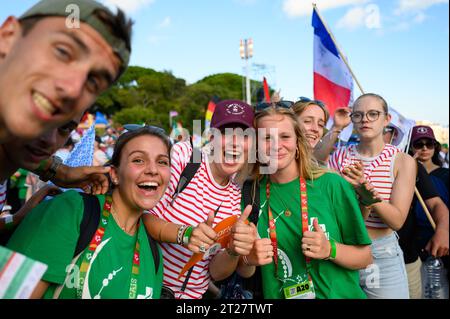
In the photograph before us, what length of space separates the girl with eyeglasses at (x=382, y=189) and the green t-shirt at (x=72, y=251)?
1814 millimetres

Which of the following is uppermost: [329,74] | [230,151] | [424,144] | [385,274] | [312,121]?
[329,74]

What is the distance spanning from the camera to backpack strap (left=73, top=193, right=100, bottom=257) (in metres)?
1.71

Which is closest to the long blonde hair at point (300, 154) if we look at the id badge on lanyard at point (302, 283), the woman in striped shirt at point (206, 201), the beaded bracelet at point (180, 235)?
the woman in striped shirt at point (206, 201)

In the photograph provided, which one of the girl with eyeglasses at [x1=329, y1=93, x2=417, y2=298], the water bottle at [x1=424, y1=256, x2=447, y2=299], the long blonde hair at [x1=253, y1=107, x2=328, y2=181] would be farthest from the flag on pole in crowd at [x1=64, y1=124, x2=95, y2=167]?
the water bottle at [x1=424, y1=256, x2=447, y2=299]

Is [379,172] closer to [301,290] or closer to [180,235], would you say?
[301,290]

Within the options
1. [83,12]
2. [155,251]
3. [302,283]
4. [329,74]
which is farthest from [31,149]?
[329,74]

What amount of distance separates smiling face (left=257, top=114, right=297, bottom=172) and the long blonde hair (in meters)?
0.04

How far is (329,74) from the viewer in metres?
4.75

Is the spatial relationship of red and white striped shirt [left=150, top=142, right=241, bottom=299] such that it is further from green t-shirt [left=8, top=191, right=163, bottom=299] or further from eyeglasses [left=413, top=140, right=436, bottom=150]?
eyeglasses [left=413, top=140, right=436, bottom=150]

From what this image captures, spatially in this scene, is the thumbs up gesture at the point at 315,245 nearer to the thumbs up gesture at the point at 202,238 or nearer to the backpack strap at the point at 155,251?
the thumbs up gesture at the point at 202,238

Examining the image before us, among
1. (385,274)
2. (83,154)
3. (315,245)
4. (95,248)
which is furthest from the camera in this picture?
(83,154)

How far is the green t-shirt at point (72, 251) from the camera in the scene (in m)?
1.60

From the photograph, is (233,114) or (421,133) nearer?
(233,114)

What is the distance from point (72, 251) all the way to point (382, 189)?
95.1 inches
